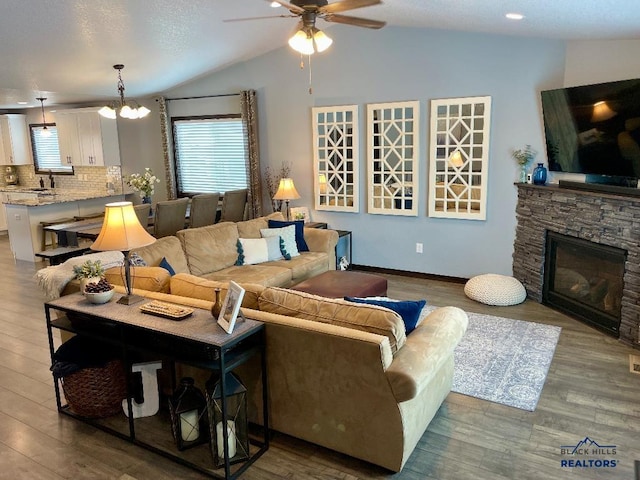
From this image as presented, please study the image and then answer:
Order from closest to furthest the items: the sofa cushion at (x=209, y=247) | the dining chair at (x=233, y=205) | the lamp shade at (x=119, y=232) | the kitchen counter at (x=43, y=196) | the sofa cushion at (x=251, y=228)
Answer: the lamp shade at (x=119, y=232) < the sofa cushion at (x=209, y=247) < the sofa cushion at (x=251, y=228) < the dining chair at (x=233, y=205) < the kitchen counter at (x=43, y=196)

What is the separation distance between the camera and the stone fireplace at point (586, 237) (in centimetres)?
430

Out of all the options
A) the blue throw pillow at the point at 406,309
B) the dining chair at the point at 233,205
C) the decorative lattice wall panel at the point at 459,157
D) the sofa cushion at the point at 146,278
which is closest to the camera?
the blue throw pillow at the point at 406,309

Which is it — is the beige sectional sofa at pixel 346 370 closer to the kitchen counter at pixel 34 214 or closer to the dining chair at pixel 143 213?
the dining chair at pixel 143 213

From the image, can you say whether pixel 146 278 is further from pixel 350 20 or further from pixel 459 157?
pixel 459 157

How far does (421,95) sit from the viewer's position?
6.04 m

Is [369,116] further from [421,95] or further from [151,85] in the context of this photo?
[151,85]

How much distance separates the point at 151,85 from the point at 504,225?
549cm

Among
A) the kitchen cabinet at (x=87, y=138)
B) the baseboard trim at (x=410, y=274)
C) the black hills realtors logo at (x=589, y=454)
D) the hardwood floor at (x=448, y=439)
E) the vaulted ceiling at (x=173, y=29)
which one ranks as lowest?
the black hills realtors logo at (x=589, y=454)

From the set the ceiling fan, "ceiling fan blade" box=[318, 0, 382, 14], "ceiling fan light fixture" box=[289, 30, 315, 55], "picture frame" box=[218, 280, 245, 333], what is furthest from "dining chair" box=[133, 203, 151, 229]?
"picture frame" box=[218, 280, 245, 333]

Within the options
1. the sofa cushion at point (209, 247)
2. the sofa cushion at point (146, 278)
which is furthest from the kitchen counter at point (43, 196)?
the sofa cushion at point (146, 278)

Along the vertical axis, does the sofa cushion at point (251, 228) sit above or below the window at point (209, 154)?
→ below

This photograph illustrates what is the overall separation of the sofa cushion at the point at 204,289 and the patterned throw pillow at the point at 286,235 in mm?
2243

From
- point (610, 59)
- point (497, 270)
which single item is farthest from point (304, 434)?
point (610, 59)

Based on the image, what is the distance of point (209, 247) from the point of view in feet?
16.8
